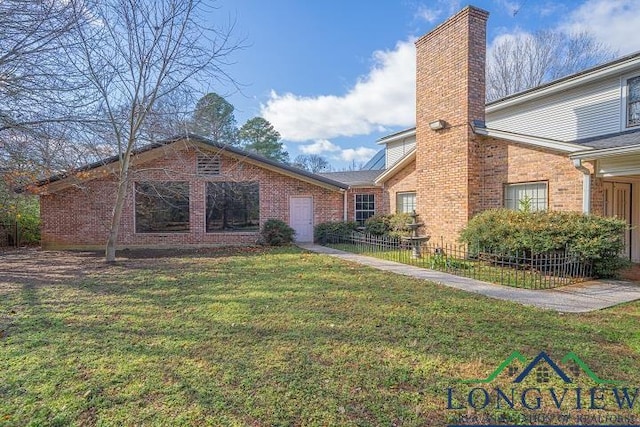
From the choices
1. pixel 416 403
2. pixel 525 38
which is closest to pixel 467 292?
pixel 416 403

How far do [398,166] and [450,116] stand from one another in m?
4.19

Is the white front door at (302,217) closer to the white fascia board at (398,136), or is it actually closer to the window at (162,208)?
the window at (162,208)

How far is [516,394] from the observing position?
2.90 metres

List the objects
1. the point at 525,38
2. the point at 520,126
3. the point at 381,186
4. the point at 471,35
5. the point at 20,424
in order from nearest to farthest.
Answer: the point at 20,424
the point at 471,35
the point at 520,126
the point at 381,186
the point at 525,38

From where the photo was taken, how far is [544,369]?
3295mm

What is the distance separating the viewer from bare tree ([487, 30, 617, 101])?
2134cm

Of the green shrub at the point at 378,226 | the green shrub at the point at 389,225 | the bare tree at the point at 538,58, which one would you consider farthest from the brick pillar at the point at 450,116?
the bare tree at the point at 538,58

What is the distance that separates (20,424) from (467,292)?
6079 mm

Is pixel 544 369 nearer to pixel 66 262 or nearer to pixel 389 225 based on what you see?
pixel 389 225

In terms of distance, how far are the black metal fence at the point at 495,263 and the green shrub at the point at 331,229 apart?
2269 mm

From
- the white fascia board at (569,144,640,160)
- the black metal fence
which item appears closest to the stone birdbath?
the black metal fence

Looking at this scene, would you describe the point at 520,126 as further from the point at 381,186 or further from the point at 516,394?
the point at 516,394

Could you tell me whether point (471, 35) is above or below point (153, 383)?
above

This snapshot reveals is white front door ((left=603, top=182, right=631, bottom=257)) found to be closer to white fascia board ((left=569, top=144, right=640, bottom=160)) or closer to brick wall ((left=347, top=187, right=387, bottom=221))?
white fascia board ((left=569, top=144, right=640, bottom=160))
